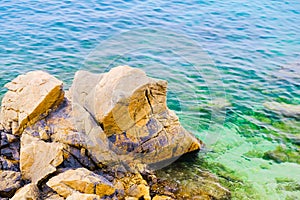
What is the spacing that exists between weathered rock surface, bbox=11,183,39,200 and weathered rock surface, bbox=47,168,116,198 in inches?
13.2

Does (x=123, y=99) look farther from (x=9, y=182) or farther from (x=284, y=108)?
(x=284, y=108)

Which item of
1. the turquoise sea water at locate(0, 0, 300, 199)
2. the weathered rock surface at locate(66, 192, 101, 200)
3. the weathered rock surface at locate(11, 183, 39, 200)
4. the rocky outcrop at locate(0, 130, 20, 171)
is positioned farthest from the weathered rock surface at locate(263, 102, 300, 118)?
the weathered rock surface at locate(11, 183, 39, 200)

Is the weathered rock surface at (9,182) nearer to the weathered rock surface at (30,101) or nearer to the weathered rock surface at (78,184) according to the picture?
the weathered rock surface at (78,184)

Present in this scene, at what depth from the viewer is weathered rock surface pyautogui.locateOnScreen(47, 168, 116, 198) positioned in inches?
323

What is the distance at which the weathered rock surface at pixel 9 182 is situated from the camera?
8.50 meters

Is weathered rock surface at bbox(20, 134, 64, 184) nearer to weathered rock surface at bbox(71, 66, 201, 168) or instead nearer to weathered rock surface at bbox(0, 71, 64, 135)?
weathered rock surface at bbox(0, 71, 64, 135)

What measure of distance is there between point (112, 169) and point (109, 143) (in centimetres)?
75

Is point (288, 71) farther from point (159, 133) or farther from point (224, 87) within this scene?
point (159, 133)

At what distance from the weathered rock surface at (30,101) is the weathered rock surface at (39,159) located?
1016mm

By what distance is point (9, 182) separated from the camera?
A: 8711 millimetres

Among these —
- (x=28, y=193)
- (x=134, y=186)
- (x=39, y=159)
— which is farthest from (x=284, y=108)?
(x=28, y=193)

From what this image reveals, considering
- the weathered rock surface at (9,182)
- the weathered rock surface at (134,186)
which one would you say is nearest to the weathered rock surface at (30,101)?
the weathered rock surface at (9,182)

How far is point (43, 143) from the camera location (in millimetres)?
9445

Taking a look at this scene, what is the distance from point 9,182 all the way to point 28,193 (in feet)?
3.51
